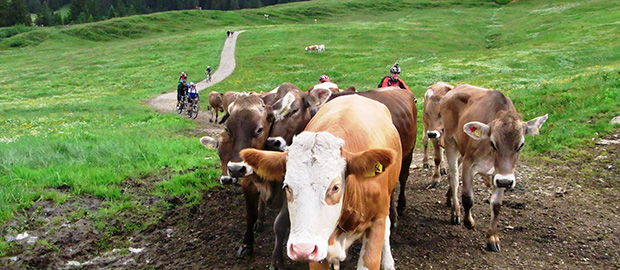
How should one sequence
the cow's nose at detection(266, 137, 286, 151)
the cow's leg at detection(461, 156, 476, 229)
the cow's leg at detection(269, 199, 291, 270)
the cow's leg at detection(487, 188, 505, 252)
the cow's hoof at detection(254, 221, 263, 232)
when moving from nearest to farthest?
the cow's leg at detection(269, 199, 291, 270)
the cow's leg at detection(487, 188, 505, 252)
the cow's nose at detection(266, 137, 286, 151)
the cow's leg at detection(461, 156, 476, 229)
the cow's hoof at detection(254, 221, 263, 232)

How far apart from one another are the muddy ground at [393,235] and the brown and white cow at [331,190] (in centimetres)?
192

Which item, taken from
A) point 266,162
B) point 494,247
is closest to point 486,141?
point 494,247

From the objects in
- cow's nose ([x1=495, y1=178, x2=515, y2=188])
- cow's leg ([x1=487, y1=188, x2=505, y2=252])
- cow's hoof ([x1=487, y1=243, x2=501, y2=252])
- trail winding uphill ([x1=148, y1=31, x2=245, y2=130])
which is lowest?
trail winding uphill ([x1=148, y1=31, x2=245, y2=130])

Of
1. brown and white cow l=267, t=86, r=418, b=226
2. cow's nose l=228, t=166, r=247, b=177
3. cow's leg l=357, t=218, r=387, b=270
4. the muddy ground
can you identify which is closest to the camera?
cow's leg l=357, t=218, r=387, b=270

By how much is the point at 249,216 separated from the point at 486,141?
4.04m

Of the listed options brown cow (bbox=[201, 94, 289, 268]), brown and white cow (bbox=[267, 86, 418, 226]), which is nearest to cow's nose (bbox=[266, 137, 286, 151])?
brown and white cow (bbox=[267, 86, 418, 226])

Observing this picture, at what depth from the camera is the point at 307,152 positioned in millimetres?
3955

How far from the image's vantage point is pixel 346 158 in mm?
4086

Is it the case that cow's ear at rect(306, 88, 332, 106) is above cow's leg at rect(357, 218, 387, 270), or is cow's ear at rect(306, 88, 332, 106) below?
above

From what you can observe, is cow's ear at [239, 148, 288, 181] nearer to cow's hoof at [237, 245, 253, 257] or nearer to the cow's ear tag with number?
cow's hoof at [237, 245, 253, 257]

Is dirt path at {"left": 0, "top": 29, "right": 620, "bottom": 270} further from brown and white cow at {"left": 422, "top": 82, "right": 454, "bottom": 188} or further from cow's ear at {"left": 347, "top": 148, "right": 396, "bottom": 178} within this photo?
cow's ear at {"left": 347, "top": 148, "right": 396, "bottom": 178}

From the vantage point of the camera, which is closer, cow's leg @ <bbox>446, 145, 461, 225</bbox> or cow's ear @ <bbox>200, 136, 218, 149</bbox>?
cow's ear @ <bbox>200, 136, 218, 149</bbox>

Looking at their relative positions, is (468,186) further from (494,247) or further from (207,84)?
(207,84)

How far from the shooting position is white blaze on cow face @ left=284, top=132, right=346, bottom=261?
12.1 feet
